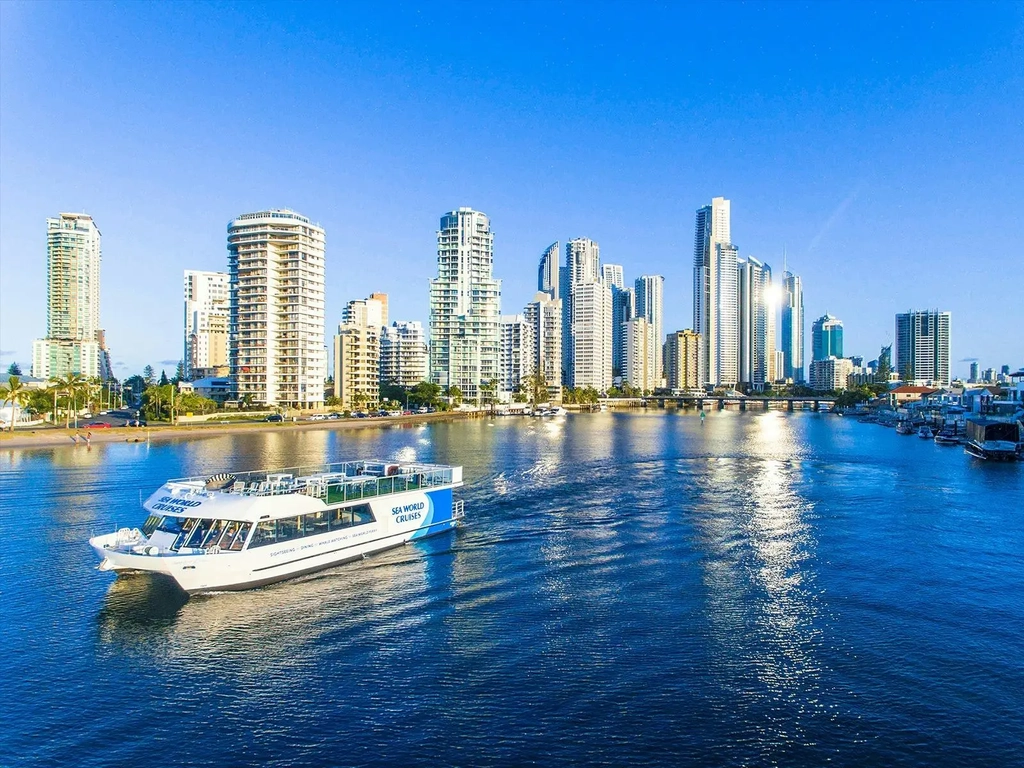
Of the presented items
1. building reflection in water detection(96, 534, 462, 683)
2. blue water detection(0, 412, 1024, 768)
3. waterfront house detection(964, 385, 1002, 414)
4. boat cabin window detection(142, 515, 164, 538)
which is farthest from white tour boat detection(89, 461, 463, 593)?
waterfront house detection(964, 385, 1002, 414)

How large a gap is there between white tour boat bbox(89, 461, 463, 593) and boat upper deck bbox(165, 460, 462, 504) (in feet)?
0.18

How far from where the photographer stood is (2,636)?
22.0 meters

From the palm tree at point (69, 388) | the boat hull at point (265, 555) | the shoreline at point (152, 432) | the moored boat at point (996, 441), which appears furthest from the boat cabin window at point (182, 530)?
the palm tree at point (69, 388)

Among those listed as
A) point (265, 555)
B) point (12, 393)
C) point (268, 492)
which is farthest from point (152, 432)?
point (265, 555)

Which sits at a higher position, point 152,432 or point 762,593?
point 152,432

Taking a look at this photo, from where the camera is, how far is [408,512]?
113 ft

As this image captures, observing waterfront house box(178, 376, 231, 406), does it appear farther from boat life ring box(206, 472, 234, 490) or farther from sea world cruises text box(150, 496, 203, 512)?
sea world cruises text box(150, 496, 203, 512)

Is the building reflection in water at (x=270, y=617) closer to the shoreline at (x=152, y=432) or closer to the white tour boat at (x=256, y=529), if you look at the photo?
the white tour boat at (x=256, y=529)

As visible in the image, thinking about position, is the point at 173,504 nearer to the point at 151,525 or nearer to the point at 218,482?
the point at 151,525

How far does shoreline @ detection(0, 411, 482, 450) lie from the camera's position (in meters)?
84.0

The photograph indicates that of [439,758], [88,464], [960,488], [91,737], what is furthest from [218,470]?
[960,488]

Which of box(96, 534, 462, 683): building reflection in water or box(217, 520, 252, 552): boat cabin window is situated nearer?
box(96, 534, 462, 683): building reflection in water

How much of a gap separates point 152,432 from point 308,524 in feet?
278

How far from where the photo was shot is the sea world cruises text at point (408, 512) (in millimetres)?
33719
